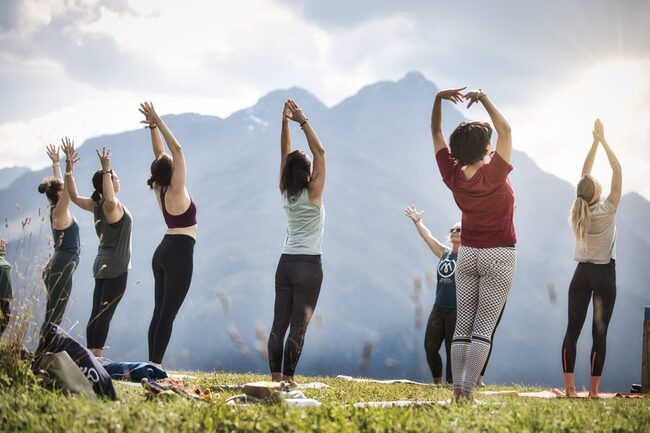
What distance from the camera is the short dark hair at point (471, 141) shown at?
5523 millimetres

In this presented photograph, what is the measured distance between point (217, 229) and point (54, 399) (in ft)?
303

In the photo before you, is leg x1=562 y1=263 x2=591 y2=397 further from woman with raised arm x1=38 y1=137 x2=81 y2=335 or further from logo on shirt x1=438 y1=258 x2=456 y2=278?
woman with raised arm x1=38 y1=137 x2=81 y2=335

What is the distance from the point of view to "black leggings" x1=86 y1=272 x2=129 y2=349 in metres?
7.45

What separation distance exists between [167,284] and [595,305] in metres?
4.46

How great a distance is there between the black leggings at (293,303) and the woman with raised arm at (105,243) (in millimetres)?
1916

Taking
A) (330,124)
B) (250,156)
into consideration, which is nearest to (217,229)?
(250,156)

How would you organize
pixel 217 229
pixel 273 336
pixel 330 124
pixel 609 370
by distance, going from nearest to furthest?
pixel 273 336
pixel 609 370
pixel 217 229
pixel 330 124

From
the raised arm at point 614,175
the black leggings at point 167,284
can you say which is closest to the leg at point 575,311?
the raised arm at point 614,175

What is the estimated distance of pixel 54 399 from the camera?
4.60m

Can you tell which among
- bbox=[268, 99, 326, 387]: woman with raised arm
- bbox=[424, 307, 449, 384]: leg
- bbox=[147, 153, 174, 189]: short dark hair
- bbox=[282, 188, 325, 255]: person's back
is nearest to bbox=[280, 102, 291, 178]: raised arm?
bbox=[268, 99, 326, 387]: woman with raised arm

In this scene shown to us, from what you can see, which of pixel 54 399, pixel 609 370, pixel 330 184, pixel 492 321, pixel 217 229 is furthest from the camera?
pixel 330 184

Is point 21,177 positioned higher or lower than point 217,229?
higher

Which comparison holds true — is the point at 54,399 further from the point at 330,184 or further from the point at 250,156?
the point at 250,156

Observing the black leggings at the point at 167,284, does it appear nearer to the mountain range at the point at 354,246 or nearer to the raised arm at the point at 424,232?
the raised arm at the point at 424,232
